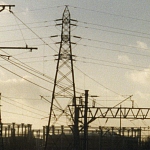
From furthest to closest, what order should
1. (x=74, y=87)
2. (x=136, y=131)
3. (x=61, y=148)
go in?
(x=136, y=131) < (x=61, y=148) < (x=74, y=87)

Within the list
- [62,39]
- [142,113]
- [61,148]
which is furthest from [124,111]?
[61,148]

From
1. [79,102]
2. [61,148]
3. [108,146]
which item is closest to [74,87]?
[79,102]

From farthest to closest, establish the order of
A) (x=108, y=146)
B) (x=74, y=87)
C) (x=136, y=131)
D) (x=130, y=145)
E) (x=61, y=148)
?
(x=136, y=131) → (x=130, y=145) → (x=108, y=146) → (x=61, y=148) → (x=74, y=87)

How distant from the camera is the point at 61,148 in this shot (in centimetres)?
6756

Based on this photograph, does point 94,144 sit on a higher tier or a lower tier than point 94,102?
lower

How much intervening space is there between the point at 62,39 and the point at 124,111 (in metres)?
8.68

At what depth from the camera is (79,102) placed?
40.7 metres

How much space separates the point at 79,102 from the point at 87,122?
6.35ft

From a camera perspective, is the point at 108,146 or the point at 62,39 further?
the point at 108,146

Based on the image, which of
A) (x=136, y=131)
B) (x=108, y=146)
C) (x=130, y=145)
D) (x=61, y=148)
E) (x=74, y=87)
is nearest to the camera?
(x=74, y=87)

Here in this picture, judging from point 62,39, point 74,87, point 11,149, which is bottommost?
point 11,149

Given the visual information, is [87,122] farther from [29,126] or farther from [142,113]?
[29,126]

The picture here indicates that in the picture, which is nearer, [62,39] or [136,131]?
[62,39]

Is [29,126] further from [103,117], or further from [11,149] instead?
[103,117]
